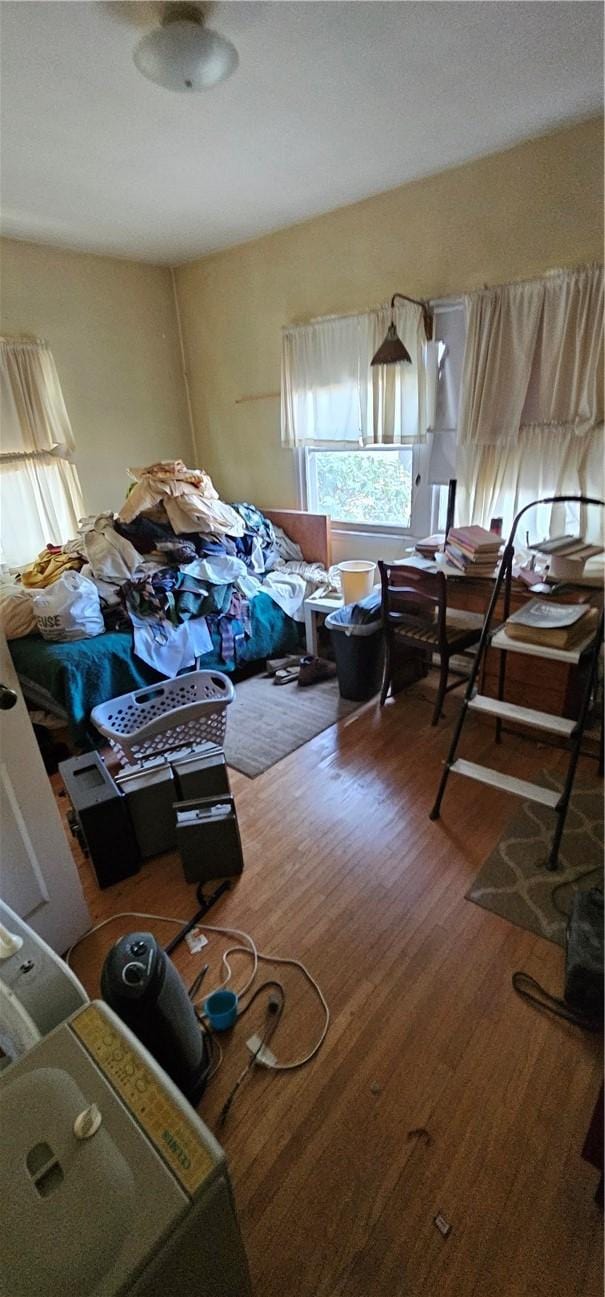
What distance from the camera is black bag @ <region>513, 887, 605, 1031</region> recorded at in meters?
1.34

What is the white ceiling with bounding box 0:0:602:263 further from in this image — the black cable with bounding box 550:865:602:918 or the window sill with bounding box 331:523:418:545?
the black cable with bounding box 550:865:602:918

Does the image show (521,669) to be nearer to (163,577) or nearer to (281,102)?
(163,577)

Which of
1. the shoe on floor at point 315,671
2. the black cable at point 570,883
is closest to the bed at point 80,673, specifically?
the shoe on floor at point 315,671

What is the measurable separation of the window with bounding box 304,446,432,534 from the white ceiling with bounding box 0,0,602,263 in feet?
4.41

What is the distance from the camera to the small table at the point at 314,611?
3.27 m

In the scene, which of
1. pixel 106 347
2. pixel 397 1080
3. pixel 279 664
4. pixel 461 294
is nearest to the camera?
pixel 397 1080

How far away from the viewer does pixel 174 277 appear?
13.1 feet

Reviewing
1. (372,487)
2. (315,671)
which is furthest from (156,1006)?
(372,487)

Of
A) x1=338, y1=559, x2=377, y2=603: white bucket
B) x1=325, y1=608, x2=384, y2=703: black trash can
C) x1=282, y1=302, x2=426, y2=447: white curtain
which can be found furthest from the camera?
x1=338, y1=559, x2=377, y2=603: white bucket

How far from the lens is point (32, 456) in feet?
11.4

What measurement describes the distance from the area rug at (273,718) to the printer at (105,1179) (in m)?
1.66

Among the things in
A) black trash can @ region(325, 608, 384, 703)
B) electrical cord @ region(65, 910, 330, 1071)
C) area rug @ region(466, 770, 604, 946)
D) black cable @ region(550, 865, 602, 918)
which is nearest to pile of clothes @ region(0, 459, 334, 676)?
black trash can @ region(325, 608, 384, 703)

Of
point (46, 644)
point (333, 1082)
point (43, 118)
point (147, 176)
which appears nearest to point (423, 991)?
point (333, 1082)

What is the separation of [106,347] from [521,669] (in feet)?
11.5
